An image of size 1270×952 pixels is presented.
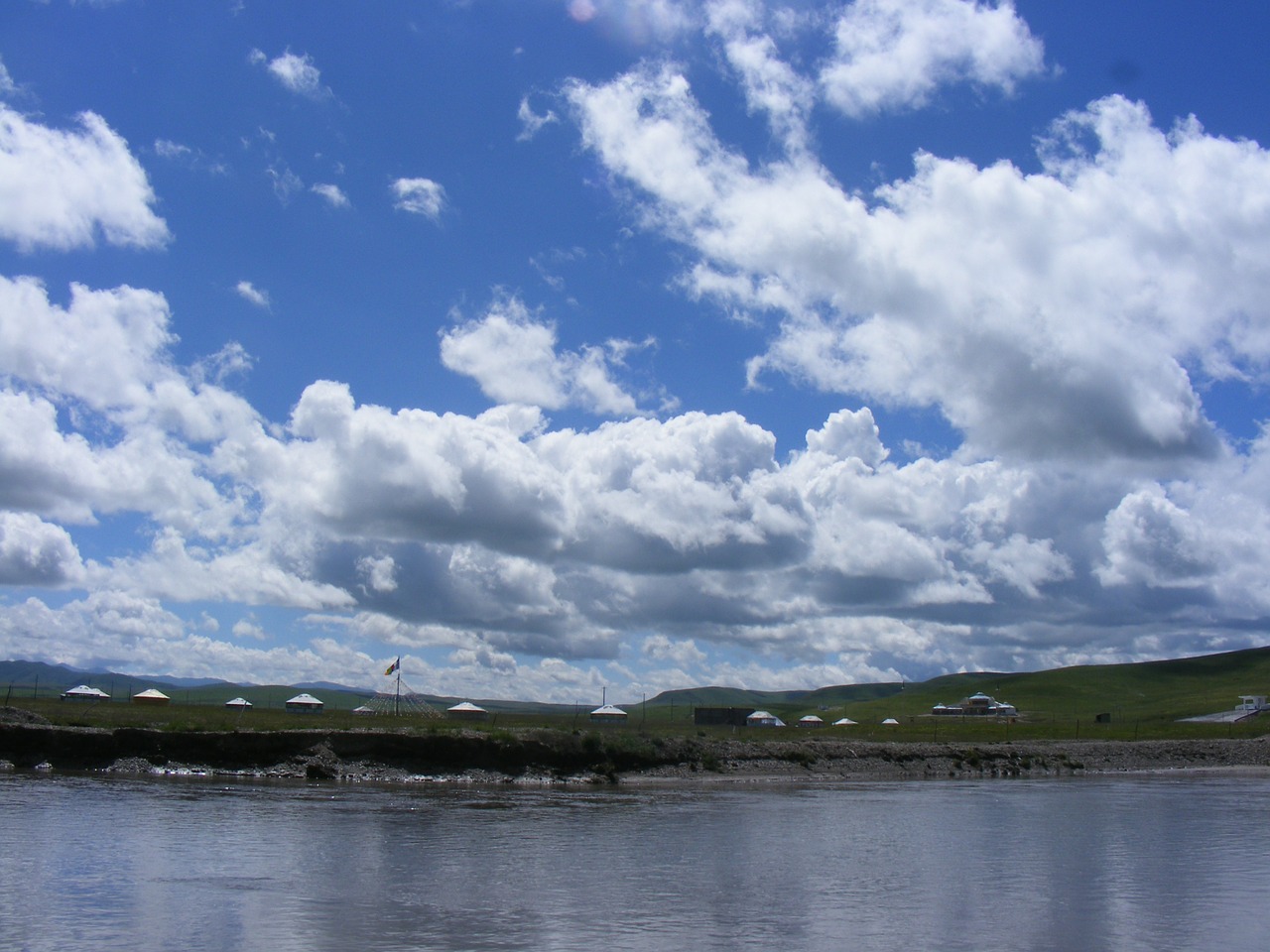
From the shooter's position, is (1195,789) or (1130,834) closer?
(1130,834)

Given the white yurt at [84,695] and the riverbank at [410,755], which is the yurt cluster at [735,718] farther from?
the white yurt at [84,695]

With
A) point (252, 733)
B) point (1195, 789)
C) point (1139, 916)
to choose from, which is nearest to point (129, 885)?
point (1139, 916)

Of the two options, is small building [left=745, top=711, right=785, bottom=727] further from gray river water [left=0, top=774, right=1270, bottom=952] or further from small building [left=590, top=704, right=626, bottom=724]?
gray river water [left=0, top=774, right=1270, bottom=952]

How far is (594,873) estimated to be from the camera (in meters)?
32.3

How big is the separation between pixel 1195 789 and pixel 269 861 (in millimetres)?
64544

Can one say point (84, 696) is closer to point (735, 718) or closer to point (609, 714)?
point (609, 714)

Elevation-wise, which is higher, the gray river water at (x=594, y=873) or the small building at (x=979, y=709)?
the gray river water at (x=594, y=873)

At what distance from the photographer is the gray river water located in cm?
2416

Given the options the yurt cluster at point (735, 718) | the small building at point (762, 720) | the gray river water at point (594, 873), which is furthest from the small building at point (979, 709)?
the gray river water at point (594, 873)

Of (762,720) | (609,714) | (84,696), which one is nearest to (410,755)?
(609,714)

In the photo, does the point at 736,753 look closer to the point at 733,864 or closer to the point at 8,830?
the point at 733,864

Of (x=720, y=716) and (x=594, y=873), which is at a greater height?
(x=594, y=873)

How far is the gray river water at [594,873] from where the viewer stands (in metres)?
24.2

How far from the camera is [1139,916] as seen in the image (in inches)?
1093
